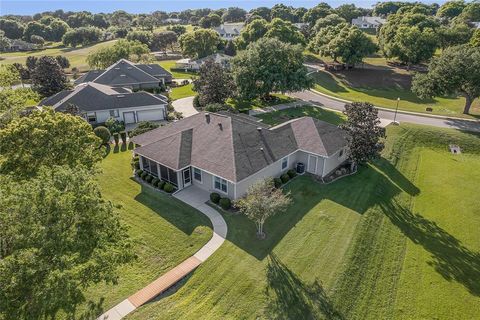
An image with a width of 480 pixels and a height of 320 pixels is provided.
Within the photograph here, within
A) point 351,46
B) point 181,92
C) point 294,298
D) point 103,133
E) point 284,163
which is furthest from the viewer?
point 351,46

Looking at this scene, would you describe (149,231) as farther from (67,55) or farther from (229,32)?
(229,32)

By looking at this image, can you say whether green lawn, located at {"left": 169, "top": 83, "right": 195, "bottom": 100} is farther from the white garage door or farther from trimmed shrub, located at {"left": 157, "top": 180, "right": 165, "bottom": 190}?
trimmed shrub, located at {"left": 157, "top": 180, "right": 165, "bottom": 190}

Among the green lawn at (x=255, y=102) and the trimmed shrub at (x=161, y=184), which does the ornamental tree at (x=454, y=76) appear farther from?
the trimmed shrub at (x=161, y=184)

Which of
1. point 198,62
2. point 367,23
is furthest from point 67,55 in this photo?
point 367,23

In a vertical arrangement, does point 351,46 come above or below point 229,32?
below

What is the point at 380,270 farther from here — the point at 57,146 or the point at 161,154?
the point at 57,146

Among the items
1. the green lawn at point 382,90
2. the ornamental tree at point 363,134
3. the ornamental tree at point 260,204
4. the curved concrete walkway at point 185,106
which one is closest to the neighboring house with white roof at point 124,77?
the curved concrete walkway at point 185,106
